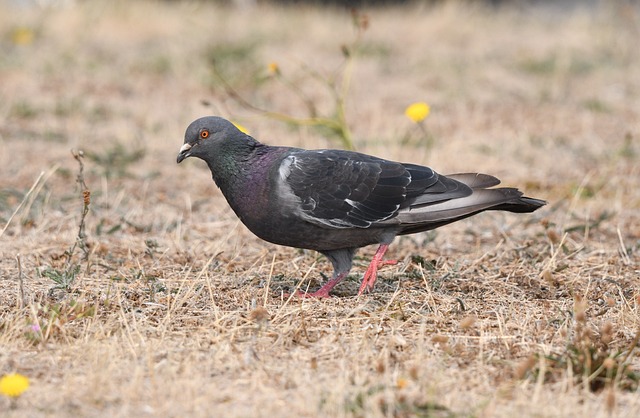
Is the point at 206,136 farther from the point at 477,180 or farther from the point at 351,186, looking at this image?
the point at 477,180

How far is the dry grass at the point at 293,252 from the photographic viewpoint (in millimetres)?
3424

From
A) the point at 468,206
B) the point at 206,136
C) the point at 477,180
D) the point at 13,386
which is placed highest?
the point at 206,136

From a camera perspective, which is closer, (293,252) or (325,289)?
(325,289)

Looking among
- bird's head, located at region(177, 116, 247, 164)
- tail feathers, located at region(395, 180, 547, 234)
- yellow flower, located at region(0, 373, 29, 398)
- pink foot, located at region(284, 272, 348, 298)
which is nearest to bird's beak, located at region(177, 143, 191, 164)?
bird's head, located at region(177, 116, 247, 164)

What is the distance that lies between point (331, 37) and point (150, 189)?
21.8 feet

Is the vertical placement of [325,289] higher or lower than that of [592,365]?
lower

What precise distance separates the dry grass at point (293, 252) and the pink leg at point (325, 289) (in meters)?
0.13

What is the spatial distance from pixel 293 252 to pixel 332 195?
100cm

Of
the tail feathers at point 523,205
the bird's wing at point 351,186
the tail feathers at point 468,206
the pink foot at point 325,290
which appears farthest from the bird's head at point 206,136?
the tail feathers at point 523,205

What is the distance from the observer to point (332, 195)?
15.0ft

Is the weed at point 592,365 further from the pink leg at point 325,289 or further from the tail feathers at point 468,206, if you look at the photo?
the pink leg at point 325,289

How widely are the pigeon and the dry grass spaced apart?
304 millimetres

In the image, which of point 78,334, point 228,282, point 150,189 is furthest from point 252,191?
point 150,189

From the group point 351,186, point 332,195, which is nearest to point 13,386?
point 332,195
